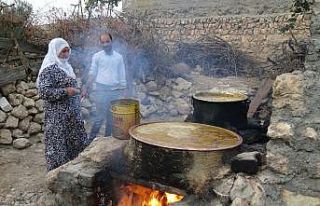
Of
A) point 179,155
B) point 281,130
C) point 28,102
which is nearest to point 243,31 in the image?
point 28,102

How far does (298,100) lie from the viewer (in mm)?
2293

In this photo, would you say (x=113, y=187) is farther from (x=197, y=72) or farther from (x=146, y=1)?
(x=146, y=1)

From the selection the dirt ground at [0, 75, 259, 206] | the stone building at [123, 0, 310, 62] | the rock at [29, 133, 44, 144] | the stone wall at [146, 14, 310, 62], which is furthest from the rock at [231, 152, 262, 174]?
the stone wall at [146, 14, 310, 62]

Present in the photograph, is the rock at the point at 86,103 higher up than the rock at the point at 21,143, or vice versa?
the rock at the point at 86,103

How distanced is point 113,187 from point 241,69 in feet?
26.3

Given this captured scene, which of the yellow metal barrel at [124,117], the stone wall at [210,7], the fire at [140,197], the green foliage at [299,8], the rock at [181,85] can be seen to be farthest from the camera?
the stone wall at [210,7]

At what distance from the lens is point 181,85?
27.5ft

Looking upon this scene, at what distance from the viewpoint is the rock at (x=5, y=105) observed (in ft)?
19.5

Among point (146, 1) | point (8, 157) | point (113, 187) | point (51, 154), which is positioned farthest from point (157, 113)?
point (146, 1)

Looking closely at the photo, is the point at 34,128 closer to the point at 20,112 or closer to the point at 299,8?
the point at 20,112

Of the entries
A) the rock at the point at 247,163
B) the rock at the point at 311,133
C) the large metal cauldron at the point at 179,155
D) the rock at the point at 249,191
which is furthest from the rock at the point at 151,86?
the rock at the point at 311,133

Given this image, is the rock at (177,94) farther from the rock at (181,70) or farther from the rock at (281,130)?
the rock at (281,130)

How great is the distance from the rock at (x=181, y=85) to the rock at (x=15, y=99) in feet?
11.3

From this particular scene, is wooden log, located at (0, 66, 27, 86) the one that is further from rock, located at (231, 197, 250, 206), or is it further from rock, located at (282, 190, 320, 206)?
rock, located at (282, 190, 320, 206)
